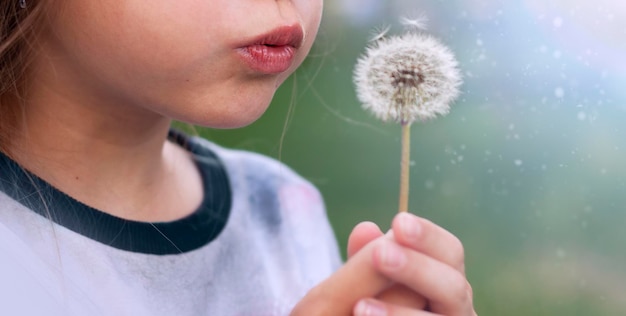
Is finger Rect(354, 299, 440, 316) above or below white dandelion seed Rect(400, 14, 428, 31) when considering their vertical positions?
below

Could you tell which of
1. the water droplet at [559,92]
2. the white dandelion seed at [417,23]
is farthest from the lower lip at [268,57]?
the water droplet at [559,92]

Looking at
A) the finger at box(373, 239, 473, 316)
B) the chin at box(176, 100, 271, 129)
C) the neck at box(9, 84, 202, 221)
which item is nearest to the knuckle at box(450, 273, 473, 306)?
the finger at box(373, 239, 473, 316)

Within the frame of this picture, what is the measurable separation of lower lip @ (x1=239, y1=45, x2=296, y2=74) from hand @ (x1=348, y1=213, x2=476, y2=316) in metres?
0.15

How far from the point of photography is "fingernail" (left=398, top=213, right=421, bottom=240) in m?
0.44

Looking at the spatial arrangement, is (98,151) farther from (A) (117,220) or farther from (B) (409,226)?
(B) (409,226)

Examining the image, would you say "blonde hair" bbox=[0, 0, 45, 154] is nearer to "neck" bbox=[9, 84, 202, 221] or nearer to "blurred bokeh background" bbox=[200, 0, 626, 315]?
"neck" bbox=[9, 84, 202, 221]

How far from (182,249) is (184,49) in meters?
0.23

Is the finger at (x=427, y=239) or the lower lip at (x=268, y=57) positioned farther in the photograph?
the lower lip at (x=268, y=57)

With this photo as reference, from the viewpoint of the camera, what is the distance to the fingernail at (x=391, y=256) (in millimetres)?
446

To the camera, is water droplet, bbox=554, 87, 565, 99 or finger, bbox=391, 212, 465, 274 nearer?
finger, bbox=391, 212, 465, 274

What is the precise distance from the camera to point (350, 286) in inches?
19.0

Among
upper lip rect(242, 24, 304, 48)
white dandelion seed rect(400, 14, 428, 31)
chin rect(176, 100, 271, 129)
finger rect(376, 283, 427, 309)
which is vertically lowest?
finger rect(376, 283, 427, 309)

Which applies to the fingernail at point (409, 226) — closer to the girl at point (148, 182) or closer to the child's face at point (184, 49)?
the girl at point (148, 182)

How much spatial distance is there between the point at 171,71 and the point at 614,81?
1.09 feet
